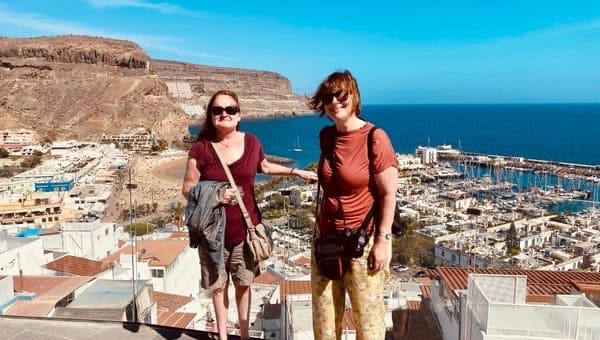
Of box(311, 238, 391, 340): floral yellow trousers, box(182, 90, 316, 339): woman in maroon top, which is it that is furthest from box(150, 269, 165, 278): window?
box(311, 238, 391, 340): floral yellow trousers

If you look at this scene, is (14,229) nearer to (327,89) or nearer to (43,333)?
(43,333)

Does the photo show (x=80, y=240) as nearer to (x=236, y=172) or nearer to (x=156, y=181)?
(x=236, y=172)

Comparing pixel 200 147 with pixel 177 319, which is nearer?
pixel 200 147

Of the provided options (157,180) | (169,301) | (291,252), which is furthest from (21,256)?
(157,180)

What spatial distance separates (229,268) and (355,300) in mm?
658

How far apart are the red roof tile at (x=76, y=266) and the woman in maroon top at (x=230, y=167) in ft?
24.3

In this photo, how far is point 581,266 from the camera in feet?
57.2

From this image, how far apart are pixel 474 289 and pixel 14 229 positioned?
14.7 metres

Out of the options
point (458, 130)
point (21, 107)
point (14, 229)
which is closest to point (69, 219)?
point (14, 229)

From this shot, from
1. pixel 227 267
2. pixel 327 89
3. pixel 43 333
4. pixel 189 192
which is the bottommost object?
pixel 43 333

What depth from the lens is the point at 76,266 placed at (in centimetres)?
914

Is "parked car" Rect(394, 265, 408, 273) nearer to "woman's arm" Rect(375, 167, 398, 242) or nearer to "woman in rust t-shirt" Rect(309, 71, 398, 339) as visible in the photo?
"woman in rust t-shirt" Rect(309, 71, 398, 339)

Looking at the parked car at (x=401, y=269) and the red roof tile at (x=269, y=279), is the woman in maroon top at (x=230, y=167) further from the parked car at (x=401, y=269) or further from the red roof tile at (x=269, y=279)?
the parked car at (x=401, y=269)

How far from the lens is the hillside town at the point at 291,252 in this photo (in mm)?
3742
